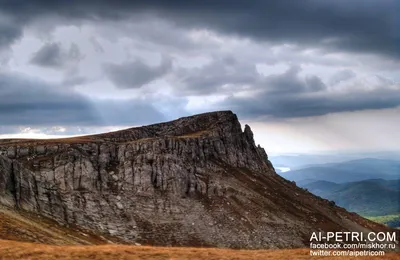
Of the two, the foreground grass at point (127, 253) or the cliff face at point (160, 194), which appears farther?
the cliff face at point (160, 194)

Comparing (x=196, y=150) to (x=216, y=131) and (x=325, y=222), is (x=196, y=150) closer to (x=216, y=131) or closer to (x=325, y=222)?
(x=216, y=131)

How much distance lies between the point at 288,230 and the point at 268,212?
8091 millimetres

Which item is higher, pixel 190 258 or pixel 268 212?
pixel 190 258

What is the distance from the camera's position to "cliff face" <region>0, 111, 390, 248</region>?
91.9m

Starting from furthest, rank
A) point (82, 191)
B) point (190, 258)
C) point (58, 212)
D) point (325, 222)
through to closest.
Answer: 1. point (325, 222)
2. point (82, 191)
3. point (58, 212)
4. point (190, 258)

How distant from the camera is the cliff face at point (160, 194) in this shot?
91.9 metres

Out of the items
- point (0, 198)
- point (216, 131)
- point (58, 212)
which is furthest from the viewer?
point (216, 131)

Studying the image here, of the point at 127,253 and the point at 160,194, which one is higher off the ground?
the point at 127,253

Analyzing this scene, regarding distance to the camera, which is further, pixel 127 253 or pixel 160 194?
pixel 160 194

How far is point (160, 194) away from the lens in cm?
10950

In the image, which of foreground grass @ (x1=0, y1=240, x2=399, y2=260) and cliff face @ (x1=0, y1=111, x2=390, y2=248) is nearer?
foreground grass @ (x1=0, y1=240, x2=399, y2=260)

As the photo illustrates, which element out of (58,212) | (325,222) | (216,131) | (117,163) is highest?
(216,131)

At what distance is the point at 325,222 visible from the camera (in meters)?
124

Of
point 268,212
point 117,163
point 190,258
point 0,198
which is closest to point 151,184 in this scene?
point 117,163
